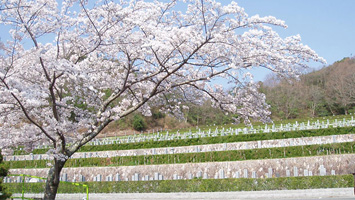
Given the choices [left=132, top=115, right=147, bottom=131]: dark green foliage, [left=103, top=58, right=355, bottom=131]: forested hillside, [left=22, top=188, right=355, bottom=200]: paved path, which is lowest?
[left=22, top=188, right=355, bottom=200]: paved path

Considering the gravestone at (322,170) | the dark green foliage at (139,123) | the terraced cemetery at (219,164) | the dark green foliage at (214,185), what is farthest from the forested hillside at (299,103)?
the gravestone at (322,170)

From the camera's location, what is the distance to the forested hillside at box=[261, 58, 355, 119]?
43.0m

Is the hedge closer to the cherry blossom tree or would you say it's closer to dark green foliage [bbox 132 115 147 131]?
the cherry blossom tree

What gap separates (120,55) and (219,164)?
11.4 metres

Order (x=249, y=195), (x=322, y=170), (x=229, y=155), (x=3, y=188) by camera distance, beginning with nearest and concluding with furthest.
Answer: (x=3, y=188) < (x=249, y=195) < (x=322, y=170) < (x=229, y=155)

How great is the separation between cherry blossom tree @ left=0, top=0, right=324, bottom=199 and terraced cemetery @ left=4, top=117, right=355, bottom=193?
1.97m

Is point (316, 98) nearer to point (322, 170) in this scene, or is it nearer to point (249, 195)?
point (322, 170)

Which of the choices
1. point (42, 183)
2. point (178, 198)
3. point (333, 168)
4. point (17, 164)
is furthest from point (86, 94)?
point (17, 164)

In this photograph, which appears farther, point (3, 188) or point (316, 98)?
point (316, 98)

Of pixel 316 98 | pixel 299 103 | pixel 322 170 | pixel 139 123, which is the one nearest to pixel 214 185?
pixel 322 170

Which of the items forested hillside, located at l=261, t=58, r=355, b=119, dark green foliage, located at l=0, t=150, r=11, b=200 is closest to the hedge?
dark green foliage, located at l=0, t=150, r=11, b=200

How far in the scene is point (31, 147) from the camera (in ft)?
33.5

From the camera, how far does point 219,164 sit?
64.2ft

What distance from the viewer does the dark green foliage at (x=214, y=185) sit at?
13.7 metres
